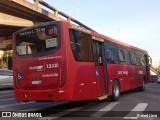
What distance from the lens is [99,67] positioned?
45.2ft

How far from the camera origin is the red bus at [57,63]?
11.2 meters

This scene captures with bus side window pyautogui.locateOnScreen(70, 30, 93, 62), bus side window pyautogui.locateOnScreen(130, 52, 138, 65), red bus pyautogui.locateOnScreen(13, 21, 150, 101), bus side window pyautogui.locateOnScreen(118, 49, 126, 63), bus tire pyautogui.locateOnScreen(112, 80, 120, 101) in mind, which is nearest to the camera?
red bus pyautogui.locateOnScreen(13, 21, 150, 101)

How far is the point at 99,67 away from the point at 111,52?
224 centimetres

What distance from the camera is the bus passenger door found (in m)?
13.4

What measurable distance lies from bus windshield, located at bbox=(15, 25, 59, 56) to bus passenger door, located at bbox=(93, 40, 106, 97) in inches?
95.1

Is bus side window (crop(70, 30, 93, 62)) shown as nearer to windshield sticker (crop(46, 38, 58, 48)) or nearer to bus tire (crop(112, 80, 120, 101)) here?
windshield sticker (crop(46, 38, 58, 48))

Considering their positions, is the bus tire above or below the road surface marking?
above

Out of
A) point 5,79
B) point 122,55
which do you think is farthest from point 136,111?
point 5,79

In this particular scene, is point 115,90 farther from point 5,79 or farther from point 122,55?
point 5,79

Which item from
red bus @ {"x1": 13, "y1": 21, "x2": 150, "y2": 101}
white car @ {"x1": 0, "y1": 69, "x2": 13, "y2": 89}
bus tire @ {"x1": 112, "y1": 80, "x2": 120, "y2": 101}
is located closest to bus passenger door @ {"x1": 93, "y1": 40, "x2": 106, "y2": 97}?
red bus @ {"x1": 13, "y1": 21, "x2": 150, "y2": 101}

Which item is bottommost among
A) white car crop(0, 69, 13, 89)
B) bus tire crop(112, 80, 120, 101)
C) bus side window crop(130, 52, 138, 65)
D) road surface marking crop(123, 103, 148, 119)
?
road surface marking crop(123, 103, 148, 119)

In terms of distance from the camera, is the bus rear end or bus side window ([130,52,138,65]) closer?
the bus rear end

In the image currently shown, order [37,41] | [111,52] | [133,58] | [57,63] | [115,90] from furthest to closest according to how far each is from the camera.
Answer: [133,58] < [111,52] < [115,90] < [37,41] < [57,63]

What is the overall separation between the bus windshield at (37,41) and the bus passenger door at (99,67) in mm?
2414
